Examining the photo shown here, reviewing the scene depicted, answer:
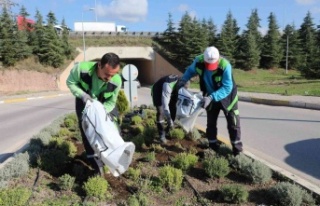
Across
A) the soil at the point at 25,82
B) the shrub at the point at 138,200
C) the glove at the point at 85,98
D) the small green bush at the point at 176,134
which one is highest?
the glove at the point at 85,98

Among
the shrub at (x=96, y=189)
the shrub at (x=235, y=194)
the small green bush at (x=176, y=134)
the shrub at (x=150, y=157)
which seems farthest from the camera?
the small green bush at (x=176, y=134)

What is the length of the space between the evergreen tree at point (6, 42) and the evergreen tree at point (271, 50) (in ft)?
103

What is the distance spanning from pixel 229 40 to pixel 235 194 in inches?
1692

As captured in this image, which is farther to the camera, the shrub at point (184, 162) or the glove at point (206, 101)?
the glove at point (206, 101)

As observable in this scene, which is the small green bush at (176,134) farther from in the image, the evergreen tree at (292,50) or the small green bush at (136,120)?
the evergreen tree at (292,50)

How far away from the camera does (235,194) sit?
3994 mm

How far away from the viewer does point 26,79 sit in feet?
120

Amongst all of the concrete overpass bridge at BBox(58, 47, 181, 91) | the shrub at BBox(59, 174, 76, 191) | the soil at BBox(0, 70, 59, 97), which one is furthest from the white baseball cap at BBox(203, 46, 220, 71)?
the concrete overpass bridge at BBox(58, 47, 181, 91)

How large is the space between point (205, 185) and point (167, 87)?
243cm

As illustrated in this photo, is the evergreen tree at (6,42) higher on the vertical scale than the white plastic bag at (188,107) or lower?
higher

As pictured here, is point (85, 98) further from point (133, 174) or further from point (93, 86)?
point (133, 174)

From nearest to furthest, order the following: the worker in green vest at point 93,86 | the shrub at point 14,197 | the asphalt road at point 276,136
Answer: the shrub at point 14,197, the worker in green vest at point 93,86, the asphalt road at point 276,136

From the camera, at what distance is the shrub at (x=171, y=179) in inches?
172

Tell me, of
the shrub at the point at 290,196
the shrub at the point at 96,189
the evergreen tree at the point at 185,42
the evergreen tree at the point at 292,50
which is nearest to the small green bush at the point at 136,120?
the shrub at the point at 96,189
